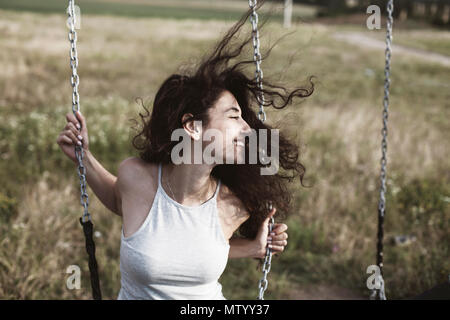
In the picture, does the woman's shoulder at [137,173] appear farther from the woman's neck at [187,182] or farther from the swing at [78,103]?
the swing at [78,103]

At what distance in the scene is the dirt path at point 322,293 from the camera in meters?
4.13

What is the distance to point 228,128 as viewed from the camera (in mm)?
2350

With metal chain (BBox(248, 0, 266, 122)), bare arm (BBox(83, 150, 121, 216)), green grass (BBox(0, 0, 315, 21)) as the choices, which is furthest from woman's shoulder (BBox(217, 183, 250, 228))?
green grass (BBox(0, 0, 315, 21))

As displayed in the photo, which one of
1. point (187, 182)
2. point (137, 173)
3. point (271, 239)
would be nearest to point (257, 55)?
point (187, 182)

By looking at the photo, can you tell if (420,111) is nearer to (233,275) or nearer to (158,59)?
(233,275)

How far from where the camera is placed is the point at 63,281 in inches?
152

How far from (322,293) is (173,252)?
2.27 m

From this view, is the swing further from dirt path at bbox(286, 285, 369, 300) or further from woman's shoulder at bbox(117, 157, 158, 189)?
dirt path at bbox(286, 285, 369, 300)

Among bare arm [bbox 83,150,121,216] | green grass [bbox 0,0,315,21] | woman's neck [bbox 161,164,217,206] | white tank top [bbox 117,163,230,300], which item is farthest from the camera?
green grass [bbox 0,0,315,21]

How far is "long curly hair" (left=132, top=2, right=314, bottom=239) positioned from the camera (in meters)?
2.41

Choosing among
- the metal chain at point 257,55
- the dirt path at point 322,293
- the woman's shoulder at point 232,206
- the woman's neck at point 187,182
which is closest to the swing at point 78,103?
the metal chain at point 257,55

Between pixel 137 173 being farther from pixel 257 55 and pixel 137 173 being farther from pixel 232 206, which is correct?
pixel 257 55

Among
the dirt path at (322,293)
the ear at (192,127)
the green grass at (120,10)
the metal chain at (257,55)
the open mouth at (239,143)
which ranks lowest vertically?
the dirt path at (322,293)

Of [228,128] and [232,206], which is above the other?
[228,128]
